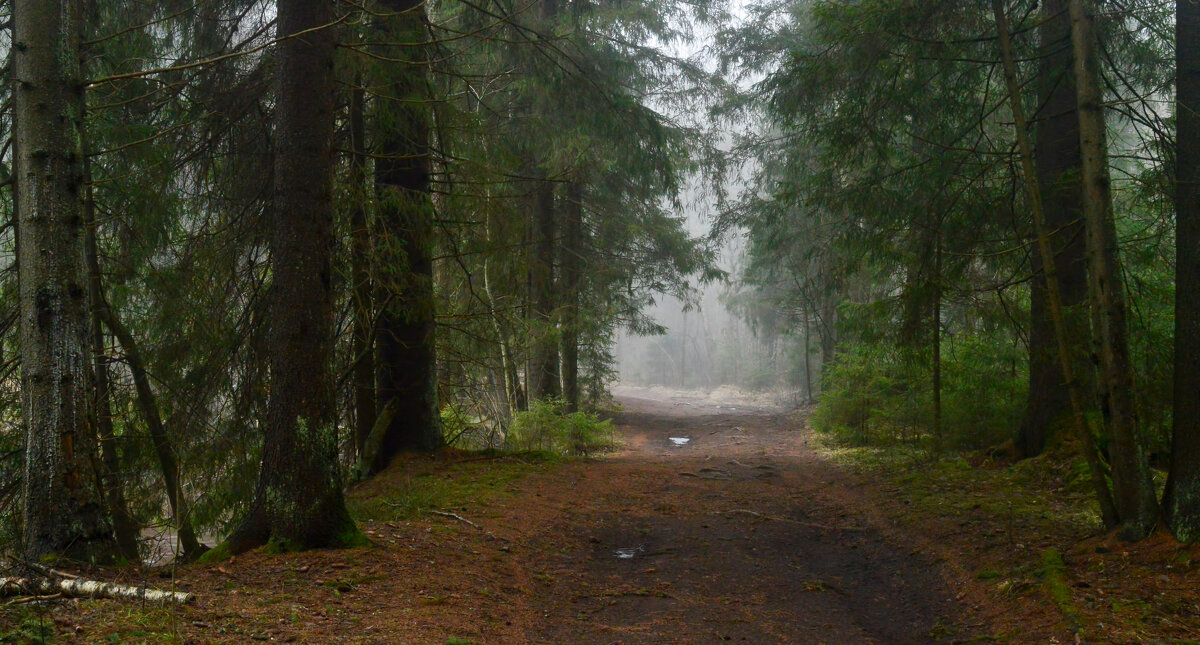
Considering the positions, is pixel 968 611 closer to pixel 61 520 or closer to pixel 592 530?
pixel 592 530

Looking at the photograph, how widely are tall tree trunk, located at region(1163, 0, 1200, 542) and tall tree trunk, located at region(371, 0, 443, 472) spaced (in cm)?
608

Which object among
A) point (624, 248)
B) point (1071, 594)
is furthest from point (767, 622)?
point (624, 248)

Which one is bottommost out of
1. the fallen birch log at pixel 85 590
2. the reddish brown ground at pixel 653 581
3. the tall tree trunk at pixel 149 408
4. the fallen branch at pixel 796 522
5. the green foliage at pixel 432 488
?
the fallen branch at pixel 796 522

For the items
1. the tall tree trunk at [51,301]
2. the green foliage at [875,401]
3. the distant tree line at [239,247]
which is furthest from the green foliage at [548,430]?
the tall tree trunk at [51,301]

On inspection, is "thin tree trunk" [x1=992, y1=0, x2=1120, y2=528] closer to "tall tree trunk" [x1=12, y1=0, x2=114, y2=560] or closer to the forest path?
the forest path

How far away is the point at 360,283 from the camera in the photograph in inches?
300

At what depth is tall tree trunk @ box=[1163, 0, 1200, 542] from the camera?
5.11 meters

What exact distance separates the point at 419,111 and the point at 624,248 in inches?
455

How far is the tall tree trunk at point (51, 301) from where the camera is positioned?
14.5 feet

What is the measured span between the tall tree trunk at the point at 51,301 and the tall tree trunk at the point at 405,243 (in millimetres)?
2618

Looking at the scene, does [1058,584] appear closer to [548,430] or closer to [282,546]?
[282,546]

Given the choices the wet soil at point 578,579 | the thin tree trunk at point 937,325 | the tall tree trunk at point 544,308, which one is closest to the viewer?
the wet soil at point 578,579

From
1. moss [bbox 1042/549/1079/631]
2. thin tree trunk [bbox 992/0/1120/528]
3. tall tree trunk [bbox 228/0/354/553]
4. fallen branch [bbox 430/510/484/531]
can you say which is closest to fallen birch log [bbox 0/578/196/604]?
tall tree trunk [bbox 228/0/354/553]

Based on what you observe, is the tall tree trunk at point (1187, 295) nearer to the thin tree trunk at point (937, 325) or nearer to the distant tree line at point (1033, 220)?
the distant tree line at point (1033, 220)
